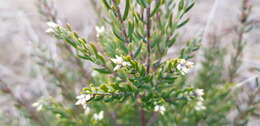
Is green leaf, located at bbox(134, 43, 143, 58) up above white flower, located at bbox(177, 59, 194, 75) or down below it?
above

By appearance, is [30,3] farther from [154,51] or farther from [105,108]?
[154,51]

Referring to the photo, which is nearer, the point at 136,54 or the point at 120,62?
the point at 120,62

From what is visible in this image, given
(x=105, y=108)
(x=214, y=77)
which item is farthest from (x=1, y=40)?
(x=214, y=77)

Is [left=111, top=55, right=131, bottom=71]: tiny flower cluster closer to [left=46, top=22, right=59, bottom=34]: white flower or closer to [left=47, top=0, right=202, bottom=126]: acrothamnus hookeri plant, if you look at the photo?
[left=47, top=0, right=202, bottom=126]: acrothamnus hookeri plant

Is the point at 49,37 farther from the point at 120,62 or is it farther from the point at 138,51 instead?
the point at 120,62

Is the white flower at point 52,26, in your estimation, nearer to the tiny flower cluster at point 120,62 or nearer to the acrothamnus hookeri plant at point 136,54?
the acrothamnus hookeri plant at point 136,54

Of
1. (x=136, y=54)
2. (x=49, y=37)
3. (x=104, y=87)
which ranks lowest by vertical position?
Answer: (x=104, y=87)

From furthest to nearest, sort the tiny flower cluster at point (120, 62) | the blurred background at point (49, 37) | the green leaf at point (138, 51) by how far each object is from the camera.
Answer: the blurred background at point (49, 37), the green leaf at point (138, 51), the tiny flower cluster at point (120, 62)

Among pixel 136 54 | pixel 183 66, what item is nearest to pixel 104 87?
pixel 136 54

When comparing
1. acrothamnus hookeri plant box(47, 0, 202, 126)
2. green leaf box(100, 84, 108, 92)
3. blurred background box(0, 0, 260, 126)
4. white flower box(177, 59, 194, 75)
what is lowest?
green leaf box(100, 84, 108, 92)

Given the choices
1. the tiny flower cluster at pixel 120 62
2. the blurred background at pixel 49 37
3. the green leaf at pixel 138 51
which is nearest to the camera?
the tiny flower cluster at pixel 120 62

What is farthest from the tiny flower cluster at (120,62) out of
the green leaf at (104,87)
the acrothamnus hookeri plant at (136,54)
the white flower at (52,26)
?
the white flower at (52,26)

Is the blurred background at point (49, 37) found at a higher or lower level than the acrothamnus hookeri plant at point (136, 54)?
higher

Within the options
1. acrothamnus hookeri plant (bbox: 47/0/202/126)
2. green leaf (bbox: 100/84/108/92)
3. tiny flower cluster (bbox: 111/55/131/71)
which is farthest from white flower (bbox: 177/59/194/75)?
green leaf (bbox: 100/84/108/92)
